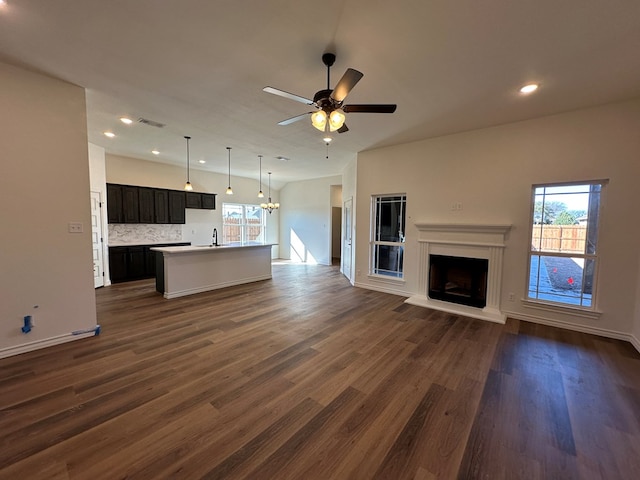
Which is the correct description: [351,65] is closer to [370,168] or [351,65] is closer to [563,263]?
[370,168]

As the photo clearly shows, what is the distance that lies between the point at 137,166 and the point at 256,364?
6400 millimetres

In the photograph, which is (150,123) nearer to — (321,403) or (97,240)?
(97,240)

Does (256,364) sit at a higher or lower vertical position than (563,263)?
lower

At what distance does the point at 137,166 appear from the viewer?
6.59 metres

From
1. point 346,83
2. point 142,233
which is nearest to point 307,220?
point 142,233

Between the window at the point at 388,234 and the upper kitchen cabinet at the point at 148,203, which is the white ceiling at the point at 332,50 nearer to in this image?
the window at the point at 388,234

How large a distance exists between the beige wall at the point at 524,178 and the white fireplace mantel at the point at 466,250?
144 millimetres

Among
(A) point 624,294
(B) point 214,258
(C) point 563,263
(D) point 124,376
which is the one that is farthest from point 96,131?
(A) point 624,294

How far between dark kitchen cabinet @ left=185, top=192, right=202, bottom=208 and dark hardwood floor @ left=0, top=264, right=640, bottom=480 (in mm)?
4527

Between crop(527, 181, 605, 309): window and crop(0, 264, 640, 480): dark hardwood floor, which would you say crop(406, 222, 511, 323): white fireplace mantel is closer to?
crop(527, 181, 605, 309): window

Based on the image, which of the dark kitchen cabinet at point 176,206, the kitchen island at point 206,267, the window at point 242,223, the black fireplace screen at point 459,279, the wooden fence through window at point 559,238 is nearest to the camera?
the wooden fence through window at point 559,238

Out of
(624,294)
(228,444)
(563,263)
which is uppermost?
(563,263)

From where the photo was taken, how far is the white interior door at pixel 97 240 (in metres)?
5.30

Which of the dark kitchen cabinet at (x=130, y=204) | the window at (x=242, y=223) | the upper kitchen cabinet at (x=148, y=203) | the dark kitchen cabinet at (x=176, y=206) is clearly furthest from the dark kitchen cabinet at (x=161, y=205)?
the window at (x=242, y=223)
